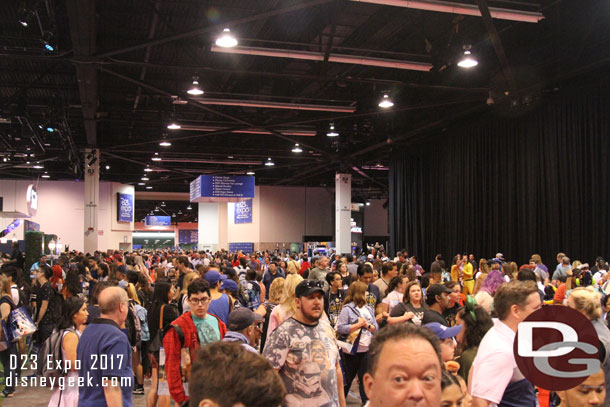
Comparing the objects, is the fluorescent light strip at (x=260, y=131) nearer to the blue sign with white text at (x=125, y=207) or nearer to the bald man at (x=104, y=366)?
the blue sign with white text at (x=125, y=207)

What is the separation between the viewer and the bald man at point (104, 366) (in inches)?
141

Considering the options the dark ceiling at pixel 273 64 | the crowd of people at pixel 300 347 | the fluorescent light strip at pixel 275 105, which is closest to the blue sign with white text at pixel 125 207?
the dark ceiling at pixel 273 64

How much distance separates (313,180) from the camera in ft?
123

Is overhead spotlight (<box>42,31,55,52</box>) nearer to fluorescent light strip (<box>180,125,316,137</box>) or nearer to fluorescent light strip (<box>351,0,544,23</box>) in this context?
fluorescent light strip (<box>351,0,544,23</box>)

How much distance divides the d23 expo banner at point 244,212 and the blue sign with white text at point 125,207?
20.2 ft

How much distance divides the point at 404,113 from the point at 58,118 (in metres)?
11.3

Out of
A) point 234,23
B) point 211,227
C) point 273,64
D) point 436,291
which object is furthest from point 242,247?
point 436,291

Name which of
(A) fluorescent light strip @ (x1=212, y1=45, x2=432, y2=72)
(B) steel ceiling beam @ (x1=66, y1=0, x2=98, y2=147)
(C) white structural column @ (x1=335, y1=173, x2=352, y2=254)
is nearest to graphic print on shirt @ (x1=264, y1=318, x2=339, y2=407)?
(B) steel ceiling beam @ (x1=66, y1=0, x2=98, y2=147)

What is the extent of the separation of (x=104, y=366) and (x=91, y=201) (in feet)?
66.1

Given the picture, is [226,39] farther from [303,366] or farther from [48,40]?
[303,366]

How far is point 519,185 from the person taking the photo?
18.1m

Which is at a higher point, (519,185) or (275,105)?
(275,105)

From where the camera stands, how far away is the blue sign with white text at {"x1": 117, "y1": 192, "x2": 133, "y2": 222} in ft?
110

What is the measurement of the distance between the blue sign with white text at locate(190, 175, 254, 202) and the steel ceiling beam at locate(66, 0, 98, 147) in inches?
409
